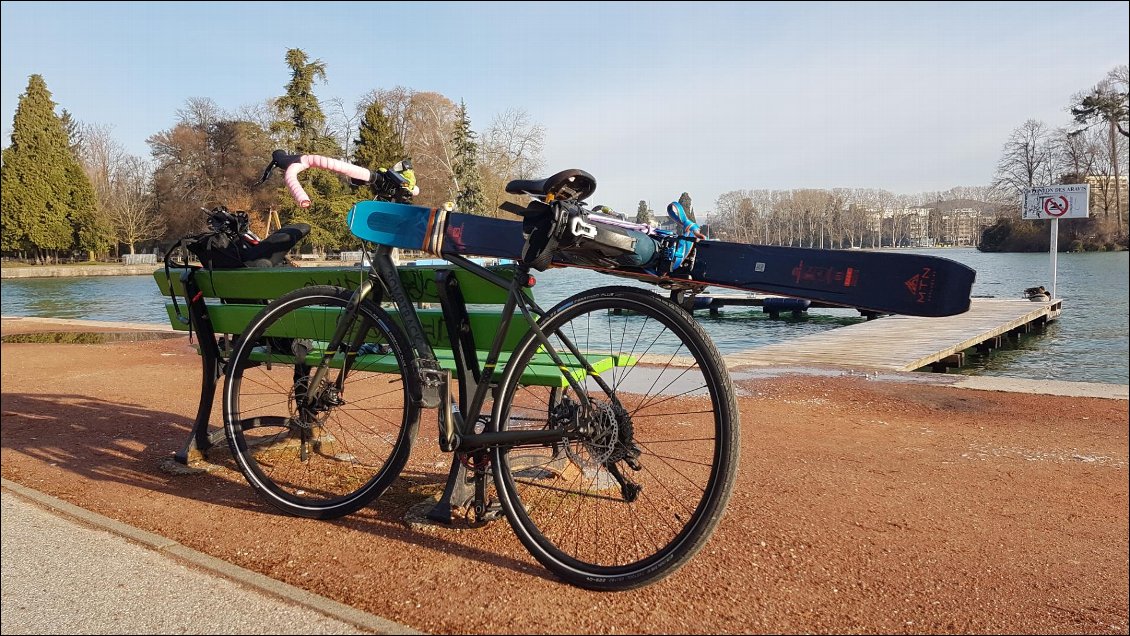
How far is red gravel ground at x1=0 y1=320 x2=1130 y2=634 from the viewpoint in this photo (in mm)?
2264

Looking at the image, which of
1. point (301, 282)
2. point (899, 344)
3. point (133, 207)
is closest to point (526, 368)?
point (301, 282)

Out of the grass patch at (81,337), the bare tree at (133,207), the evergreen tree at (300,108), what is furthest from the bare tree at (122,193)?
the grass patch at (81,337)

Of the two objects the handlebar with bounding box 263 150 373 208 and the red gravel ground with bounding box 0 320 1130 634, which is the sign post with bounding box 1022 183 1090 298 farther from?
the handlebar with bounding box 263 150 373 208

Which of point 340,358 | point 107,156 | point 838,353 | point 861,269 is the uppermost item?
point 107,156

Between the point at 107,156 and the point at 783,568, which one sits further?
the point at 107,156

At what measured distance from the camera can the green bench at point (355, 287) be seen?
9.57 ft

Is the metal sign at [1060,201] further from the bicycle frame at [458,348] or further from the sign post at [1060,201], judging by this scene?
the bicycle frame at [458,348]

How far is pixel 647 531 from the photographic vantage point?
288 centimetres

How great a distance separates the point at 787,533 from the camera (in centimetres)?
288

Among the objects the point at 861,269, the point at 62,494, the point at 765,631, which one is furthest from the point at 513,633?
the point at 62,494

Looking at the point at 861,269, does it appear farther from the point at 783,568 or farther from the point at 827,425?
the point at 827,425

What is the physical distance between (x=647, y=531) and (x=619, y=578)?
0.56 meters

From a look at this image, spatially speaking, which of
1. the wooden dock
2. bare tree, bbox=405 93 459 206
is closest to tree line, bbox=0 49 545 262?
bare tree, bbox=405 93 459 206

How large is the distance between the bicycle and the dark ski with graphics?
0.58ft
